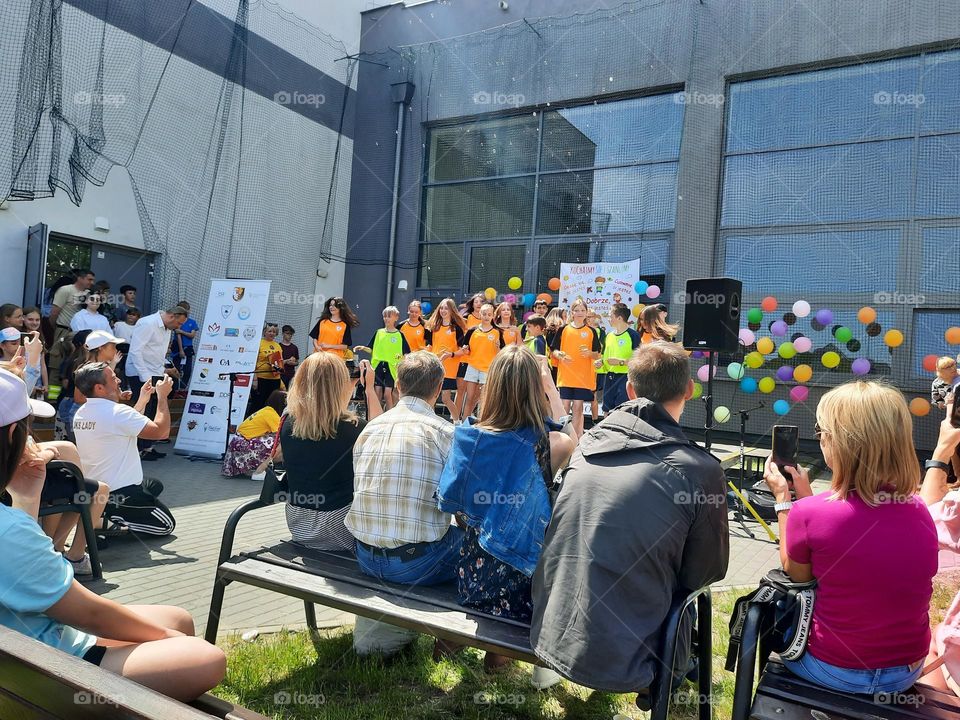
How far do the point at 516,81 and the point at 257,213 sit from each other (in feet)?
18.9

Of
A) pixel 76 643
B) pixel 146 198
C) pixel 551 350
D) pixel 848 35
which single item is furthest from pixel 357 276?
pixel 76 643

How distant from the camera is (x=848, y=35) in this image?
10352mm

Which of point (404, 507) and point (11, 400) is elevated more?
point (11, 400)

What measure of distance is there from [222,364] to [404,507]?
687cm

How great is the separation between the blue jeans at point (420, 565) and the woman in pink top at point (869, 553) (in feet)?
4.66

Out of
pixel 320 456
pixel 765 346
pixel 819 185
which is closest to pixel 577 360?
pixel 765 346

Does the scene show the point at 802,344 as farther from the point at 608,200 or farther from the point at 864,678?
the point at 864,678

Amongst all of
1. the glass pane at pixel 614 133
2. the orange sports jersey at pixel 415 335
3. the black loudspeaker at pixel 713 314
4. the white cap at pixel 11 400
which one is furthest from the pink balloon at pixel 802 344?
the white cap at pixel 11 400

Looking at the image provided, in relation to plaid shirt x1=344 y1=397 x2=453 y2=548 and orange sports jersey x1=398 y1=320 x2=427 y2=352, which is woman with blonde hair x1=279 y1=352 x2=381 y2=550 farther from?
orange sports jersey x1=398 y1=320 x2=427 y2=352

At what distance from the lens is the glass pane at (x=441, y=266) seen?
14.1 meters

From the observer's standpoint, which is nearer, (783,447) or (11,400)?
(11,400)

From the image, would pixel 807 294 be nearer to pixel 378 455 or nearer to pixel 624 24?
pixel 624 24

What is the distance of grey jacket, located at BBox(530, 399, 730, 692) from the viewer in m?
2.04

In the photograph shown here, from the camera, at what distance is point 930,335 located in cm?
959
